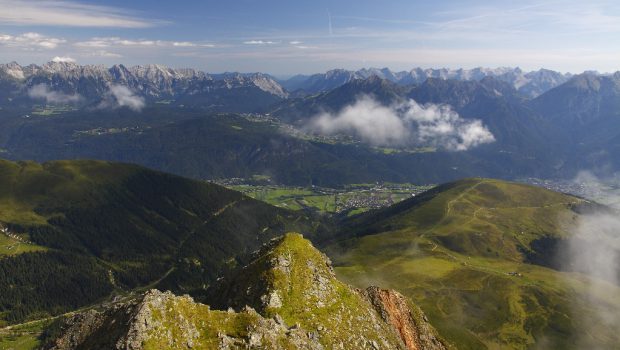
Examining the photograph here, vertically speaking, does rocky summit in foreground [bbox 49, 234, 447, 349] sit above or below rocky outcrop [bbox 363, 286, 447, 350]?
above

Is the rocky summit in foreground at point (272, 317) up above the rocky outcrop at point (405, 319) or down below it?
above

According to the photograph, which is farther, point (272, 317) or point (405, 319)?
point (405, 319)

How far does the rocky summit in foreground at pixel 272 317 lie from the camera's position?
54.6m

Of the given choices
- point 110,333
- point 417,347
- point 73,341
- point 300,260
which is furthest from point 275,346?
point 417,347

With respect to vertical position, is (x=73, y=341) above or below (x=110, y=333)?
below

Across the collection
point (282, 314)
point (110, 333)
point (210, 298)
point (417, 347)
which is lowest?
point (417, 347)

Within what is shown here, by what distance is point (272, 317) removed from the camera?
6619 centimetres

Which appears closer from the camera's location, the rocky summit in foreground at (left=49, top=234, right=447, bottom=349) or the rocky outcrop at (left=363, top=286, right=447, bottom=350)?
the rocky summit in foreground at (left=49, top=234, right=447, bottom=349)

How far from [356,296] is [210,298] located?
2872cm

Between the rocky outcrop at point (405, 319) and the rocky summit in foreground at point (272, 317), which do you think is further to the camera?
the rocky outcrop at point (405, 319)

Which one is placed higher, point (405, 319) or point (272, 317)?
point (272, 317)

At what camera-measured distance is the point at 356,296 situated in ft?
267

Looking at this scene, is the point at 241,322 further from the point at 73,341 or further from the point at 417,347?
the point at 417,347

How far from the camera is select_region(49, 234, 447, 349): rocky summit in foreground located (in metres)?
54.6
